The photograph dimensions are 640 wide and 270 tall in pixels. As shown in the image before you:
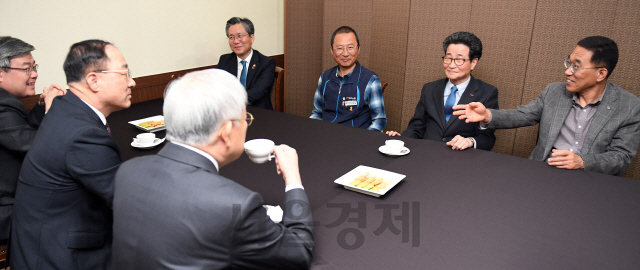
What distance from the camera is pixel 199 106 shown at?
41.9 inches

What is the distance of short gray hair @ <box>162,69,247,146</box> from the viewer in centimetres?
107

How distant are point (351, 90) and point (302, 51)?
1.42 metres

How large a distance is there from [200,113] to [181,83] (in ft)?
0.32

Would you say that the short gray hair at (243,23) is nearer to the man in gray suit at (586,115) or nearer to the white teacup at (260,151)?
the man in gray suit at (586,115)

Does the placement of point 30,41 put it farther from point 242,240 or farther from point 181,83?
point 242,240

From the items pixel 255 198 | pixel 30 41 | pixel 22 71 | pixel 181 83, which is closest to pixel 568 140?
pixel 255 198

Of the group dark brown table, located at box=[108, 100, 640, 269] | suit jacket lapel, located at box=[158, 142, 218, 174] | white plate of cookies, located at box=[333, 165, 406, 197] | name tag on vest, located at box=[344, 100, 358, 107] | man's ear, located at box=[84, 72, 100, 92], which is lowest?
dark brown table, located at box=[108, 100, 640, 269]

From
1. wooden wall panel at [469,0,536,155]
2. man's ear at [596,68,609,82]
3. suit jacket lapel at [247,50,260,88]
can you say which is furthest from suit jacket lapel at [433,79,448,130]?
suit jacket lapel at [247,50,260,88]

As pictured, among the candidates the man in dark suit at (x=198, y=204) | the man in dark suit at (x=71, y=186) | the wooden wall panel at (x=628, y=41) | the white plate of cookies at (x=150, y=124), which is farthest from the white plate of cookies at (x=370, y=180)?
the wooden wall panel at (x=628, y=41)

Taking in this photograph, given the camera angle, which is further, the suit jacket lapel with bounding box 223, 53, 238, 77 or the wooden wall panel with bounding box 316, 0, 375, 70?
the wooden wall panel with bounding box 316, 0, 375, 70

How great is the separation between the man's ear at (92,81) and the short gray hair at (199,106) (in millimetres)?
623

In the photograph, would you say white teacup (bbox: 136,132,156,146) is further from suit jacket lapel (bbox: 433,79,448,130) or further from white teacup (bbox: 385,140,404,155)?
suit jacket lapel (bbox: 433,79,448,130)

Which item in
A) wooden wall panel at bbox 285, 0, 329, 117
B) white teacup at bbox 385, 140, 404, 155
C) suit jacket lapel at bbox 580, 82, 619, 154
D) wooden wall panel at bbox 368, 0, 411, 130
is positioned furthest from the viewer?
wooden wall panel at bbox 285, 0, 329, 117

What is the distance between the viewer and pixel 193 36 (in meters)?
3.75
